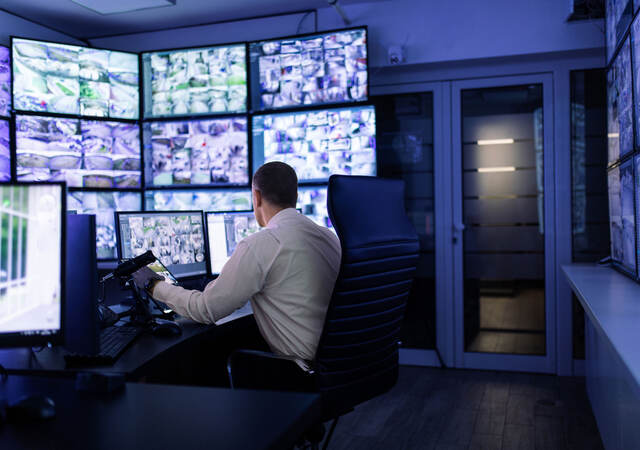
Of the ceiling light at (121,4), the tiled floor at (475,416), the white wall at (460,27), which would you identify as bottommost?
the tiled floor at (475,416)

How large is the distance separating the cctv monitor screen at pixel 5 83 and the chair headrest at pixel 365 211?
3150mm

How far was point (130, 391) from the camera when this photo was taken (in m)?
1.19

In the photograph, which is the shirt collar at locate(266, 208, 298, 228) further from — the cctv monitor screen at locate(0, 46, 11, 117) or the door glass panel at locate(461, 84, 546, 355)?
the cctv monitor screen at locate(0, 46, 11, 117)

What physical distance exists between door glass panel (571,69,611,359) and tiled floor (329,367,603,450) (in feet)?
2.05

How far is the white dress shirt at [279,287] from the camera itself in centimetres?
199

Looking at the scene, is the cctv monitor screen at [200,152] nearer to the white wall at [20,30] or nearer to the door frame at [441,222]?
the white wall at [20,30]

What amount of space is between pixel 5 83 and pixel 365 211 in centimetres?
329

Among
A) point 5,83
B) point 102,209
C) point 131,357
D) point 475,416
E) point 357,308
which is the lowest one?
point 475,416

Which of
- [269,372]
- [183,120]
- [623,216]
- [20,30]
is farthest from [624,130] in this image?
[20,30]

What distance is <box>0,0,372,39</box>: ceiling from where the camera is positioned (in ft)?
13.9

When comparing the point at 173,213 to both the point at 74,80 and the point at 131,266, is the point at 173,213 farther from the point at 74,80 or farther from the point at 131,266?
the point at 74,80

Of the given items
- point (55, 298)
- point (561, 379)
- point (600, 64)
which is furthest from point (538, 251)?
point (55, 298)

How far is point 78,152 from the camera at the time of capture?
420 cm

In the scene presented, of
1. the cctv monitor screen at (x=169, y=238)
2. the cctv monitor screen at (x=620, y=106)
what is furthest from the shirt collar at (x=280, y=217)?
the cctv monitor screen at (x=620, y=106)
